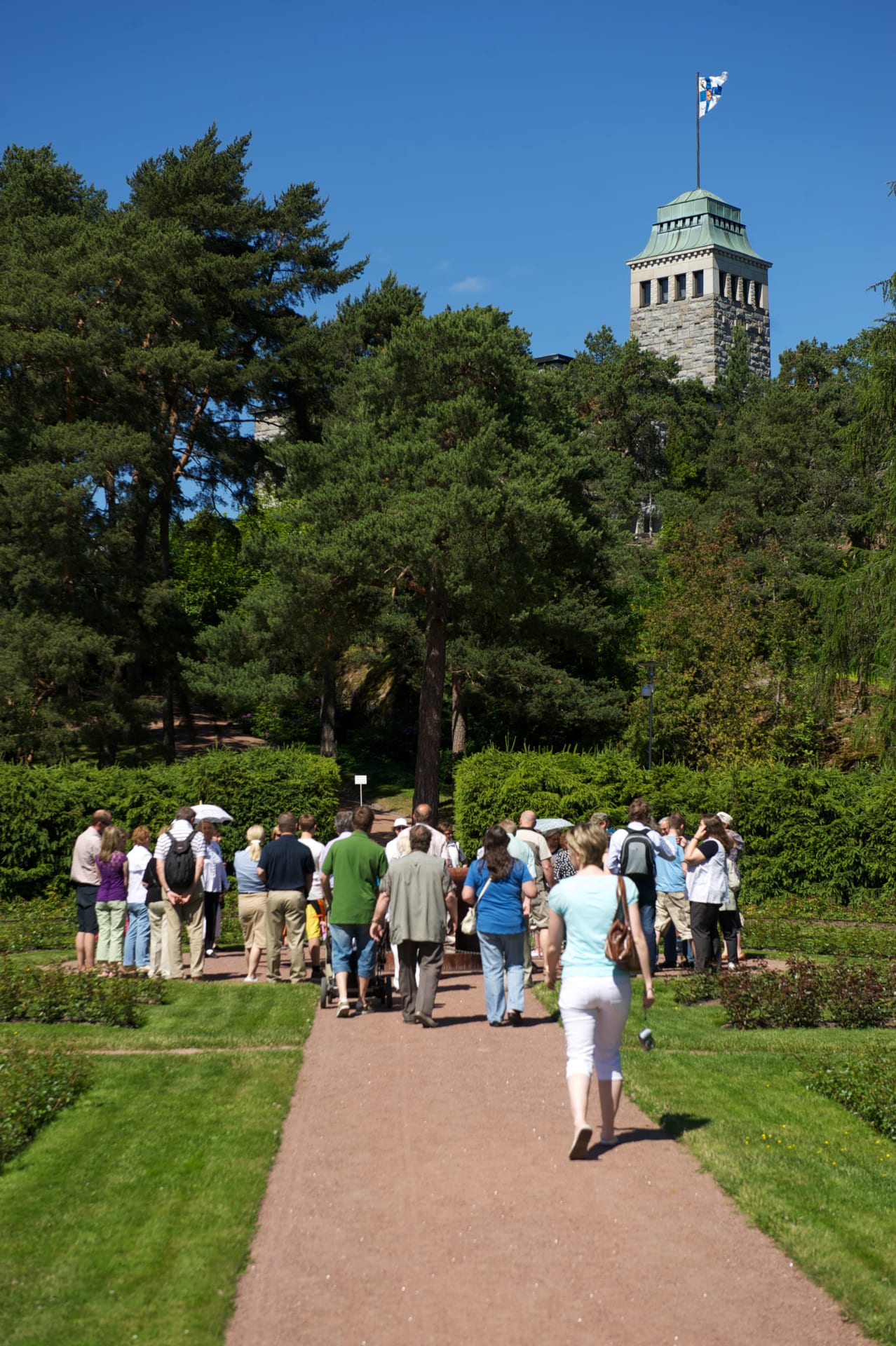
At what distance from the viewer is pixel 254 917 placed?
13.6 m

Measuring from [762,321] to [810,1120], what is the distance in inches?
3622

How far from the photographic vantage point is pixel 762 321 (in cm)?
9375

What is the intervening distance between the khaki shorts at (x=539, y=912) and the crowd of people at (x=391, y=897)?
0.03 m

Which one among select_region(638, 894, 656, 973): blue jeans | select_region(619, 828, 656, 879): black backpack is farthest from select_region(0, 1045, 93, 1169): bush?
select_region(638, 894, 656, 973): blue jeans

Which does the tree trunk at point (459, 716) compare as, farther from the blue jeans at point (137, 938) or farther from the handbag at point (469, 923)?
the handbag at point (469, 923)

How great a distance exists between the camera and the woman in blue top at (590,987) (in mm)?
7195

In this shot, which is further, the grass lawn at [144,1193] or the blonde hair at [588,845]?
the blonde hair at [588,845]

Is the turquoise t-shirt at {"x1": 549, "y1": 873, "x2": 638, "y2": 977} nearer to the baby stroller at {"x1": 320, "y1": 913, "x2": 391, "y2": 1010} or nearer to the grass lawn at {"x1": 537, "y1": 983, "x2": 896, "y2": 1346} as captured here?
the grass lawn at {"x1": 537, "y1": 983, "x2": 896, "y2": 1346}

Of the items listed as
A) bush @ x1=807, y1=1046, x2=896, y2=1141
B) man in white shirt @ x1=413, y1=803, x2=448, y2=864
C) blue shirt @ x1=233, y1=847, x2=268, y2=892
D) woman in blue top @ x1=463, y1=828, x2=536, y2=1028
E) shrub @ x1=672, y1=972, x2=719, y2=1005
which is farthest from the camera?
blue shirt @ x1=233, y1=847, x2=268, y2=892

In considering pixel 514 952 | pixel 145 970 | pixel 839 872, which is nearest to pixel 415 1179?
pixel 514 952

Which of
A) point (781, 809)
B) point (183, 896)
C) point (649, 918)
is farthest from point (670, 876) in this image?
point (781, 809)

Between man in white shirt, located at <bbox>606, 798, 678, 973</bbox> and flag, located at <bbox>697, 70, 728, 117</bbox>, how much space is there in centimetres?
9278

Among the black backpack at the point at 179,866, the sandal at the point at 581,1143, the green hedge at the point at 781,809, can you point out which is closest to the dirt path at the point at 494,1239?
the sandal at the point at 581,1143

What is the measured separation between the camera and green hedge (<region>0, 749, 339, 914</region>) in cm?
2336
